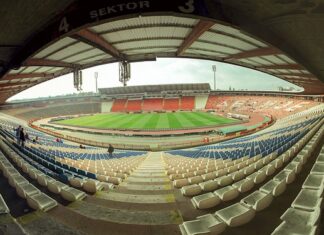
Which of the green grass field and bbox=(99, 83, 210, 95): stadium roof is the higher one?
bbox=(99, 83, 210, 95): stadium roof

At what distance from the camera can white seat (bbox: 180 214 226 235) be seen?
288 cm

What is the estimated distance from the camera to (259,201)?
334 cm

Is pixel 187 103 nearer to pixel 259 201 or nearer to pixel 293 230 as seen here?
pixel 259 201

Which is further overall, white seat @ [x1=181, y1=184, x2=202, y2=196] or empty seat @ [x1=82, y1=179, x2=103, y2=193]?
empty seat @ [x1=82, y1=179, x2=103, y2=193]

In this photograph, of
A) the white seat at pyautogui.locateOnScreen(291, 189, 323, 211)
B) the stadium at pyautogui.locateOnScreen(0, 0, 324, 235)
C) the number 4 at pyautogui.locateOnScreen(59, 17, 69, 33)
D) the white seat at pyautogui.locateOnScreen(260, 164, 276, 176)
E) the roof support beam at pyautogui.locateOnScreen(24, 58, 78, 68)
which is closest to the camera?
the white seat at pyautogui.locateOnScreen(291, 189, 323, 211)

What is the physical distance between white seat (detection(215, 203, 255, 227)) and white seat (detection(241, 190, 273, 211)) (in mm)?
141

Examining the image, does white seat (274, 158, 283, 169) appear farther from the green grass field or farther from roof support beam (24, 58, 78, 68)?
the green grass field

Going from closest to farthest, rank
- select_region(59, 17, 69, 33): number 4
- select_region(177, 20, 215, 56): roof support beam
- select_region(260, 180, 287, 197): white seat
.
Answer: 1. select_region(260, 180, 287, 197): white seat
2. select_region(59, 17, 69, 33): number 4
3. select_region(177, 20, 215, 56): roof support beam

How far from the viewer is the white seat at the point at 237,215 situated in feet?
10.0

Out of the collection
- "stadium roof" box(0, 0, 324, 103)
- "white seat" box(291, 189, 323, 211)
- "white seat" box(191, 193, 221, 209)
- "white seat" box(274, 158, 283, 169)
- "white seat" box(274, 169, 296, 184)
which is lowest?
"white seat" box(191, 193, 221, 209)

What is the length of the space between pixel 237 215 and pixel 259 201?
0.53 meters

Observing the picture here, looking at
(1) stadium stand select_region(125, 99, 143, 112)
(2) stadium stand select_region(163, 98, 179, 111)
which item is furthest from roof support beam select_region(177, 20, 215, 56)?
(1) stadium stand select_region(125, 99, 143, 112)

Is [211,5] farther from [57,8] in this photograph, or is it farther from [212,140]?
[212,140]

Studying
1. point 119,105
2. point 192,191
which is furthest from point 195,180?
point 119,105
